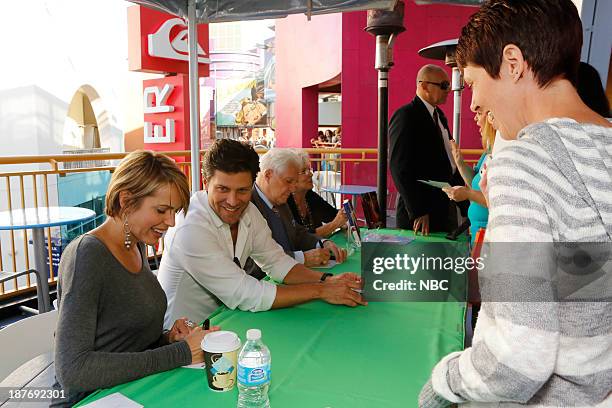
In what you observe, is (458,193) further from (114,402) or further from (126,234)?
(114,402)

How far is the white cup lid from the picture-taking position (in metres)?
1.02

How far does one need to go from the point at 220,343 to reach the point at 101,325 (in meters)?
0.43

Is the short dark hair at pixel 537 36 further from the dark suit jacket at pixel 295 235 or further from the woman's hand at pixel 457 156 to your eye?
the woman's hand at pixel 457 156

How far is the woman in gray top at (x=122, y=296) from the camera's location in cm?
110

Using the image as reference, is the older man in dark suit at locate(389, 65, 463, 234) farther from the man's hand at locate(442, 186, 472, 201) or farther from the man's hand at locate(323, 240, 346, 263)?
the man's hand at locate(323, 240, 346, 263)

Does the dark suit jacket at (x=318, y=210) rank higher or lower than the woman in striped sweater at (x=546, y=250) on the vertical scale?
lower

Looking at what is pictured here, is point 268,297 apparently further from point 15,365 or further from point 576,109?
point 576,109

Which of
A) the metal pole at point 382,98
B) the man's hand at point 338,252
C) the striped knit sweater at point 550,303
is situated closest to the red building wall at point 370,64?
the metal pole at point 382,98

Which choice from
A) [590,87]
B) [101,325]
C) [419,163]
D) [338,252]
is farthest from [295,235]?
[590,87]

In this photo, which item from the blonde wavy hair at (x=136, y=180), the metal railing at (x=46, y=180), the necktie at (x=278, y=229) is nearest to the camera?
the blonde wavy hair at (x=136, y=180)

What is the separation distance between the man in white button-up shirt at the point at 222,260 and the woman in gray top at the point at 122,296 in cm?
18

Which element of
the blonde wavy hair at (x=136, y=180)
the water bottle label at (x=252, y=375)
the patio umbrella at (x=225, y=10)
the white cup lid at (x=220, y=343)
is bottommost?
the water bottle label at (x=252, y=375)

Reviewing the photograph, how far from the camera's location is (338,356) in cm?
123

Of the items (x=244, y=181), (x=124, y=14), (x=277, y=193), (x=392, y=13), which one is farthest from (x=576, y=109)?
(x=124, y=14)
